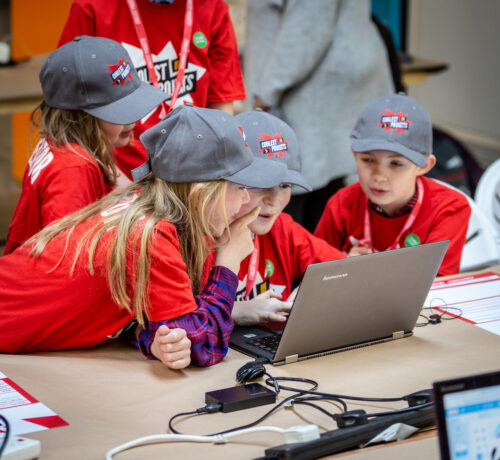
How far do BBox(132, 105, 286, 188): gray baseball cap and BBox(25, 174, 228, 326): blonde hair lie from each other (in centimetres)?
3

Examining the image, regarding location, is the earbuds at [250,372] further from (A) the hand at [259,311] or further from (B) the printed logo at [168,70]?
(B) the printed logo at [168,70]

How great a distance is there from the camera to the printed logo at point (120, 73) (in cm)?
222

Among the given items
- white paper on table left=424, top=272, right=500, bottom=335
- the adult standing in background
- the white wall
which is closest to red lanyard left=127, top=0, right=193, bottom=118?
the adult standing in background

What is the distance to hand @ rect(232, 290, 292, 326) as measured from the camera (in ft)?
6.44

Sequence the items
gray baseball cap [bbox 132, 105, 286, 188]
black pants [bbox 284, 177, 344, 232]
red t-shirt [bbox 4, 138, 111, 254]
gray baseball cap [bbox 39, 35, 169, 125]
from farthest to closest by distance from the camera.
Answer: black pants [bbox 284, 177, 344, 232], gray baseball cap [bbox 39, 35, 169, 125], red t-shirt [bbox 4, 138, 111, 254], gray baseball cap [bbox 132, 105, 286, 188]

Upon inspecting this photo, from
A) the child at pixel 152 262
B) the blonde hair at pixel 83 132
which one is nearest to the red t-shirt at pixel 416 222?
the blonde hair at pixel 83 132

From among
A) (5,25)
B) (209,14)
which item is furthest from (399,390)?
(5,25)

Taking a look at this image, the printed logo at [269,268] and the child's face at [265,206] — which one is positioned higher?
the child's face at [265,206]

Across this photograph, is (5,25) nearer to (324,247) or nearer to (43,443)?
(324,247)

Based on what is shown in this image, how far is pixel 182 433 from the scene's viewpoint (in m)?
1.35

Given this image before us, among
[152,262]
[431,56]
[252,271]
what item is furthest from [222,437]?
[431,56]

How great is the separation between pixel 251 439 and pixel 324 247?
1.06 m

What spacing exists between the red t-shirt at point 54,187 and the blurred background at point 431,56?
98.1 inches

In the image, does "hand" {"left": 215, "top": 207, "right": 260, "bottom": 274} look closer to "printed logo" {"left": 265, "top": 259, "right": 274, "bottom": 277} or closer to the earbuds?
the earbuds
